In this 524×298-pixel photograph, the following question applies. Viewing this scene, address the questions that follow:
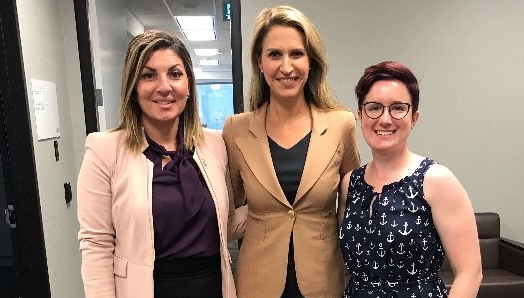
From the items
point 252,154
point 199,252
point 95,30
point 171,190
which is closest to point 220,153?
point 252,154

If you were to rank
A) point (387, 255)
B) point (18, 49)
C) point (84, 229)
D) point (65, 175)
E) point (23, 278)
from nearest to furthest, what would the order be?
1. point (387, 255)
2. point (84, 229)
3. point (18, 49)
4. point (23, 278)
5. point (65, 175)

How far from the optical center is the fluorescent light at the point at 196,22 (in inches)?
225

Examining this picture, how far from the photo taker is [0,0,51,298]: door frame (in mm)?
1971

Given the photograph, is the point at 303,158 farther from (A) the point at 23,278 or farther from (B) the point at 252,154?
(A) the point at 23,278

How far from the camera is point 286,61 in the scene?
141 centimetres

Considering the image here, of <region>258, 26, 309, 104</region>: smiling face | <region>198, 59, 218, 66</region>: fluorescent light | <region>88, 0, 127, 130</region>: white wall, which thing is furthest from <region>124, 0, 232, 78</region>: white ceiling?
<region>198, 59, 218, 66</region>: fluorescent light

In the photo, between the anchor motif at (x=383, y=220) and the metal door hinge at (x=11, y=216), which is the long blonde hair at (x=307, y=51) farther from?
the metal door hinge at (x=11, y=216)

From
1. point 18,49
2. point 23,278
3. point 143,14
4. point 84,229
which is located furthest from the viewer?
point 143,14

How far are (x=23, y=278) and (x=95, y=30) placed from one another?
1611 millimetres

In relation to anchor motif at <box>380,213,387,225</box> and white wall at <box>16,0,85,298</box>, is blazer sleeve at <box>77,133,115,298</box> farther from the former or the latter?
white wall at <box>16,0,85,298</box>

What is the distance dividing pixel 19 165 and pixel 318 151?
5.25ft

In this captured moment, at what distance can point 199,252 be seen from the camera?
128 cm

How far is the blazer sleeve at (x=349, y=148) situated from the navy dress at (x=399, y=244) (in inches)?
12.7

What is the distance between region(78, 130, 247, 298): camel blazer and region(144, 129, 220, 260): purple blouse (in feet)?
0.11
